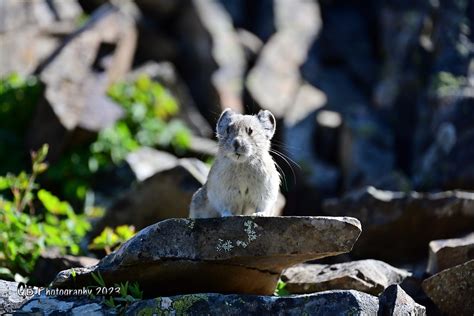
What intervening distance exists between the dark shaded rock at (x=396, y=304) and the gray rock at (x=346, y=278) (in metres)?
1.09

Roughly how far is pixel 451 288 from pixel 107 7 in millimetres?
11825

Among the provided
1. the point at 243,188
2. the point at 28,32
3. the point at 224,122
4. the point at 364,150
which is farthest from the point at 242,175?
the point at 28,32

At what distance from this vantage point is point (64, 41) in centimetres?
1705

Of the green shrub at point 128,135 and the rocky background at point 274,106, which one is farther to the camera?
the green shrub at point 128,135

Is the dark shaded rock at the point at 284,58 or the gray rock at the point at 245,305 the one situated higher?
the gray rock at the point at 245,305

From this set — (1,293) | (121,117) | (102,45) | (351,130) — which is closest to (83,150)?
(121,117)

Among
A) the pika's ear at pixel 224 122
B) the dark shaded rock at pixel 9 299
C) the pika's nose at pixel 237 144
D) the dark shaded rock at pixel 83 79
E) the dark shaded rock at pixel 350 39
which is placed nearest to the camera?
the dark shaded rock at pixel 9 299

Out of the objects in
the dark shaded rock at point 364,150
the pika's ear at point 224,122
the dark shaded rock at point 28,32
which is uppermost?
the pika's ear at point 224,122

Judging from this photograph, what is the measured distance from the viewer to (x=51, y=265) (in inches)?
371

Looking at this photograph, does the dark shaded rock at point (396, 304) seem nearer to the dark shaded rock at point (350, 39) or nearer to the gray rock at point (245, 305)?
the gray rock at point (245, 305)

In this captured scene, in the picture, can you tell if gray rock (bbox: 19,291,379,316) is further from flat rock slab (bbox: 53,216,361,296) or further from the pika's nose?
the pika's nose

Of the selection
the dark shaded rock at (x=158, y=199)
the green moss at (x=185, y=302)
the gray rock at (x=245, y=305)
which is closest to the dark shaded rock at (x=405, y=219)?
the dark shaded rock at (x=158, y=199)

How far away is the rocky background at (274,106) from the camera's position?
436 inches

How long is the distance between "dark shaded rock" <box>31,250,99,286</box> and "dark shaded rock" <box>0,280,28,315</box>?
5.36 ft
